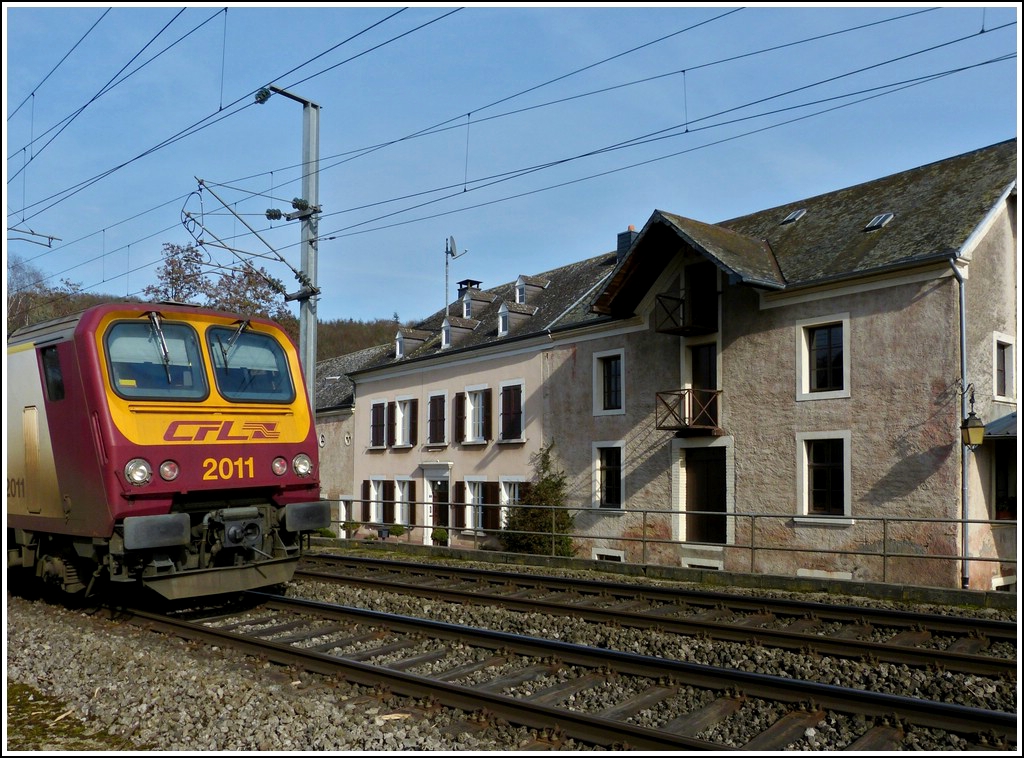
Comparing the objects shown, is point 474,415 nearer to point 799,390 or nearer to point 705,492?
point 705,492

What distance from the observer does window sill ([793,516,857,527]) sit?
57.8 feet

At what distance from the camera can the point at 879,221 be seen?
19.0 meters

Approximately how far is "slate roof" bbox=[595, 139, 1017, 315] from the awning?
3407mm

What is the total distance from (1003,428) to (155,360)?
49.2 ft

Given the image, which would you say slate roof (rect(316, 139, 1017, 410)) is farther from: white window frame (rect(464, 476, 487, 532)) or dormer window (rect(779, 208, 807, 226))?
white window frame (rect(464, 476, 487, 532))

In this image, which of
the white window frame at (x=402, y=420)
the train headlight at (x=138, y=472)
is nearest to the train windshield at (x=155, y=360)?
the train headlight at (x=138, y=472)

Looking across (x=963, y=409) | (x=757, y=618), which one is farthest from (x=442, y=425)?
(x=757, y=618)

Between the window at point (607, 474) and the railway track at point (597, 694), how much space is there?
1448cm

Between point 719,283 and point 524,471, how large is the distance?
870cm

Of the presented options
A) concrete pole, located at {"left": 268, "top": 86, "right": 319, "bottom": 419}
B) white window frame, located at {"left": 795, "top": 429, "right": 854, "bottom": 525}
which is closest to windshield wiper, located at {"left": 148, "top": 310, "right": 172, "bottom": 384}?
concrete pole, located at {"left": 268, "top": 86, "right": 319, "bottom": 419}

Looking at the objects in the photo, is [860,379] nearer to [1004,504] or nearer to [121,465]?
[1004,504]

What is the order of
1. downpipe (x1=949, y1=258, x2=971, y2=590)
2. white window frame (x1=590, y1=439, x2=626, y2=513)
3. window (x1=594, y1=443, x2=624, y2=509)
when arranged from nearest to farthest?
downpipe (x1=949, y1=258, x2=971, y2=590) < white window frame (x1=590, y1=439, x2=626, y2=513) < window (x1=594, y1=443, x2=624, y2=509)

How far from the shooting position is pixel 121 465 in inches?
332

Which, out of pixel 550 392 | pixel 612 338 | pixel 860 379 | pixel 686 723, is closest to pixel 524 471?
pixel 550 392
